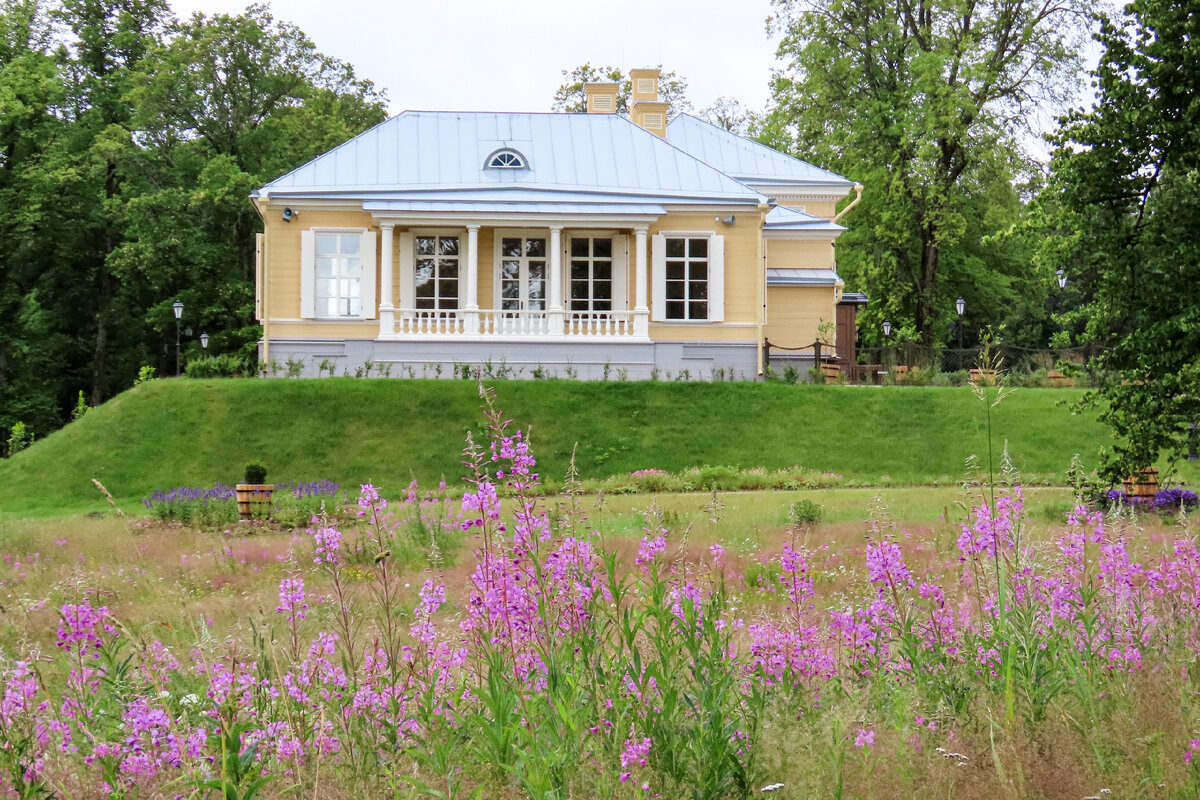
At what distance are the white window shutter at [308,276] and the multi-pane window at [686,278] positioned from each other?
786cm

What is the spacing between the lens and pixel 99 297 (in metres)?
40.9

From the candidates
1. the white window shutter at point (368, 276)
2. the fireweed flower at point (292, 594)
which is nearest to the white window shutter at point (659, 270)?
the white window shutter at point (368, 276)

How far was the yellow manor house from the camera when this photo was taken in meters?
26.1

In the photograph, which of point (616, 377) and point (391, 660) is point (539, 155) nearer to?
point (616, 377)

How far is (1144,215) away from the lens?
12172 mm

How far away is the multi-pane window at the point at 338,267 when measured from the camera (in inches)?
1055

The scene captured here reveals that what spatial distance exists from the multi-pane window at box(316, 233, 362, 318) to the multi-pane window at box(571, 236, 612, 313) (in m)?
4.87

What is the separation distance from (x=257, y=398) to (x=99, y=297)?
844 inches

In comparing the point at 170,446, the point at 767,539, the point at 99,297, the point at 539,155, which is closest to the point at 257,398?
the point at 170,446

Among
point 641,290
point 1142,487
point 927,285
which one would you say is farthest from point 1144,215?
point 927,285

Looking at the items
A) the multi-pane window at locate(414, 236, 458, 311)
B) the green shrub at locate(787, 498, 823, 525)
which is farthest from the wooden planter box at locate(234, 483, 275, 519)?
the multi-pane window at locate(414, 236, 458, 311)

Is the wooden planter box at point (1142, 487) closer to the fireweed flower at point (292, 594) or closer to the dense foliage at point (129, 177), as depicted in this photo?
the fireweed flower at point (292, 594)

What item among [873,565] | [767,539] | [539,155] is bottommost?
[767,539]

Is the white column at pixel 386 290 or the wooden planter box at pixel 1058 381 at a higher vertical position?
the white column at pixel 386 290
